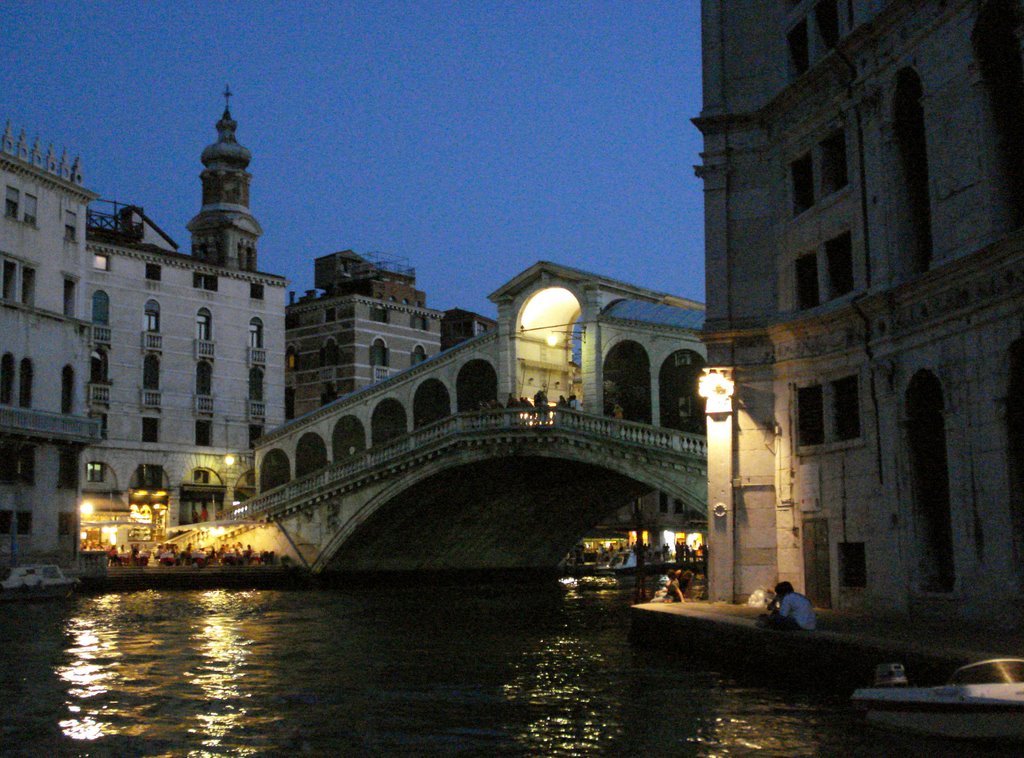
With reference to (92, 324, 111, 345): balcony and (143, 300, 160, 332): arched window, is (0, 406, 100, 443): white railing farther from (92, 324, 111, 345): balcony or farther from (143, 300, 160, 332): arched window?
(143, 300, 160, 332): arched window

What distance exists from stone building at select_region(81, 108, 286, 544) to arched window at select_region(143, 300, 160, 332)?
0.14 feet

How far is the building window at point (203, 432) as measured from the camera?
5594cm

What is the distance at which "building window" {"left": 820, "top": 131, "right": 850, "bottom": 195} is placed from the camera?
21859 mm

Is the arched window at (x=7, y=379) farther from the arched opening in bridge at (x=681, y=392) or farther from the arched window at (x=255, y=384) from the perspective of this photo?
the arched opening in bridge at (x=681, y=392)

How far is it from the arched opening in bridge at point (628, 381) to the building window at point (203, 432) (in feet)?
67.9

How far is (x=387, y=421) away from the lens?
177ft

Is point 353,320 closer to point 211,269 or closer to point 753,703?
point 211,269

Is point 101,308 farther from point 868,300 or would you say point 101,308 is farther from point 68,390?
point 868,300

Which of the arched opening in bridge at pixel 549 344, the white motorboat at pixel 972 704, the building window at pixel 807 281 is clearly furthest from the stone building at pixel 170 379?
the white motorboat at pixel 972 704

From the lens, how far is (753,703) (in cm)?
1411

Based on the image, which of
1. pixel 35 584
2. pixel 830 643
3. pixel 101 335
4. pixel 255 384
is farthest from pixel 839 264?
pixel 255 384

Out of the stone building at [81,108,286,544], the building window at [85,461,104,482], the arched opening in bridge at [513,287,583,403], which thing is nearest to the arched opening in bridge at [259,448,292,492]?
the stone building at [81,108,286,544]

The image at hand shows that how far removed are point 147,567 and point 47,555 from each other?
13.0 ft

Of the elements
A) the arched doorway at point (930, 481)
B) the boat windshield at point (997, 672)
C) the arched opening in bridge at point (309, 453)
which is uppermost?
the arched opening in bridge at point (309, 453)
